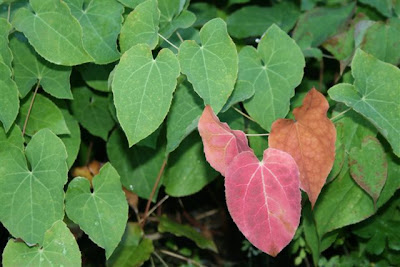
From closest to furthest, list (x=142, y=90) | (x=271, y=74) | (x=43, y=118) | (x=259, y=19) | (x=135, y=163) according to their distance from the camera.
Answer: (x=142, y=90)
(x=271, y=74)
(x=43, y=118)
(x=135, y=163)
(x=259, y=19)

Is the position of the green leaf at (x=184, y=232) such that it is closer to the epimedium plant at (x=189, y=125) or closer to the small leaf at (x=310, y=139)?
the epimedium plant at (x=189, y=125)

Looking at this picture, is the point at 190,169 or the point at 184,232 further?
the point at 184,232

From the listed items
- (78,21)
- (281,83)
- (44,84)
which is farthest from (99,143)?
(281,83)

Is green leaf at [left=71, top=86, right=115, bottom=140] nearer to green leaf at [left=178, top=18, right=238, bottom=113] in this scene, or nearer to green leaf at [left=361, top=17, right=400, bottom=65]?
green leaf at [left=178, top=18, right=238, bottom=113]

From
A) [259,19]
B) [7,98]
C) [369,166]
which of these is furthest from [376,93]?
[7,98]

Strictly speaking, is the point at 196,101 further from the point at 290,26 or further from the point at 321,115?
the point at 290,26

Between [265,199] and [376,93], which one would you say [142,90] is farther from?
[376,93]
